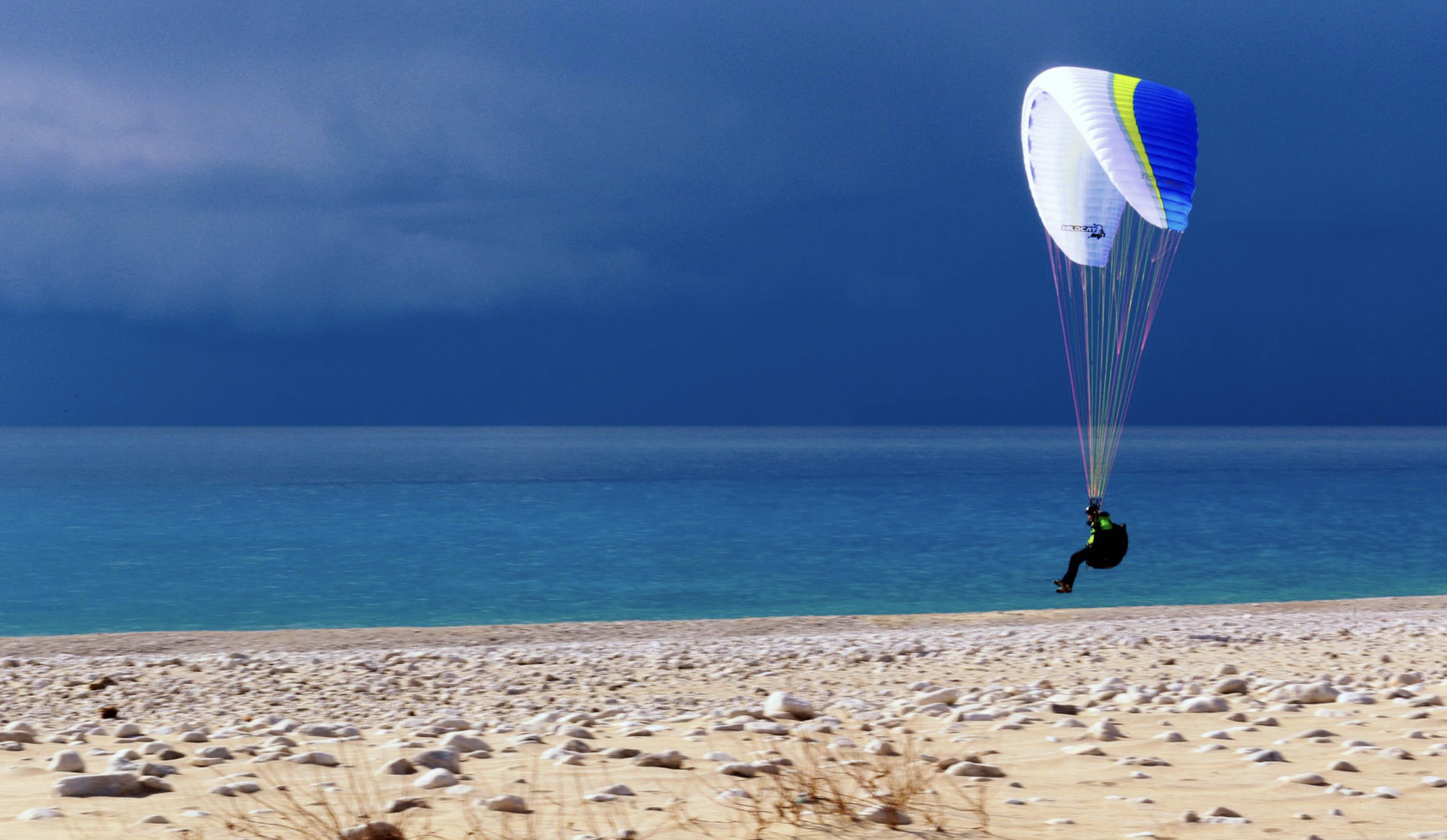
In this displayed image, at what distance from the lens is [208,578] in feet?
115

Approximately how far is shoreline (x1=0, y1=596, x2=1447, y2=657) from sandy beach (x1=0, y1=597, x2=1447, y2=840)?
2187mm

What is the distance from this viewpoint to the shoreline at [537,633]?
17672 mm

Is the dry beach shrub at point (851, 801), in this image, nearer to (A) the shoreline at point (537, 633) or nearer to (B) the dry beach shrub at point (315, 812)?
(B) the dry beach shrub at point (315, 812)

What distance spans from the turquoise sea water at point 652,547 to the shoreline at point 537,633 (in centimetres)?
676

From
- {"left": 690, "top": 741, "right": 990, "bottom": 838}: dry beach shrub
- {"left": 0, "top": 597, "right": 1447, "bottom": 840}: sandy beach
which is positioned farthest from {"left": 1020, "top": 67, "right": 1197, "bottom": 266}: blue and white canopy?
{"left": 690, "top": 741, "right": 990, "bottom": 838}: dry beach shrub

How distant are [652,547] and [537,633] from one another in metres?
26.2

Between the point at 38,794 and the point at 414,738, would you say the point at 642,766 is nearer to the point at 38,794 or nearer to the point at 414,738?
the point at 414,738

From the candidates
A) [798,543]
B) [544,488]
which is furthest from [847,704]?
[544,488]

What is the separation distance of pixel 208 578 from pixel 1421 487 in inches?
3292

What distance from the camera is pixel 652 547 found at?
45438mm

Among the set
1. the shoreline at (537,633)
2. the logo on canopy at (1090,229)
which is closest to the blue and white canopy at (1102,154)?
the logo on canopy at (1090,229)

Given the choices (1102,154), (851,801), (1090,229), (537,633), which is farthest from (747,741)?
(1090,229)

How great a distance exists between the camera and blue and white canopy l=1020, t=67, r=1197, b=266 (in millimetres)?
16172

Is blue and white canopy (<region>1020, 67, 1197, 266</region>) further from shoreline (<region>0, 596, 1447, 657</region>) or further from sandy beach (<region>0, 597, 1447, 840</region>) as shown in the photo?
shoreline (<region>0, 596, 1447, 657</region>)
